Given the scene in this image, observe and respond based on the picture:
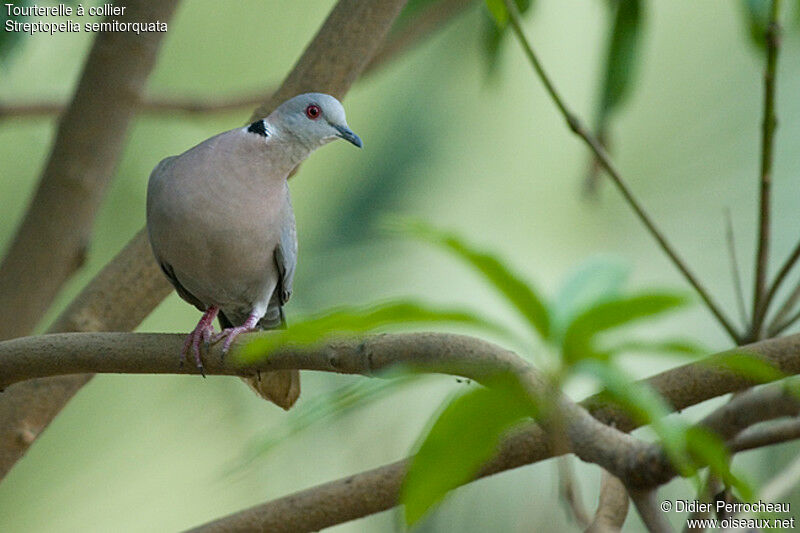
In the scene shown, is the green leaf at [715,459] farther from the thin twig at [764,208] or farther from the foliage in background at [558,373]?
the thin twig at [764,208]

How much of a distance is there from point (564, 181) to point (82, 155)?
437 centimetres

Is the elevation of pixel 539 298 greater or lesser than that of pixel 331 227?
lesser

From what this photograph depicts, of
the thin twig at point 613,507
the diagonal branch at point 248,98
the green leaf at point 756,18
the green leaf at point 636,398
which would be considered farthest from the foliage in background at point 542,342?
the diagonal branch at point 248,98

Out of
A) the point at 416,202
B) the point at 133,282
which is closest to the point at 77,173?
the point at 133,282

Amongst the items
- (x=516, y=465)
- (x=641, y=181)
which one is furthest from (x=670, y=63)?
(x=516, y=465)

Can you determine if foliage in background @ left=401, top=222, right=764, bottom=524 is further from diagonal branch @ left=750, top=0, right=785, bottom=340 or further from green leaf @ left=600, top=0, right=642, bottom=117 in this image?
green leaf @ left=600, top=0, right=642, bottom=117

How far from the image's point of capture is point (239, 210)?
1972 millimetres

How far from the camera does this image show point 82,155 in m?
2.45

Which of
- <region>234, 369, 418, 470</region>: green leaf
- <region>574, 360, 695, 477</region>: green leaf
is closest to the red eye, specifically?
<region>234, 369, 418, 470</region>: green leaf

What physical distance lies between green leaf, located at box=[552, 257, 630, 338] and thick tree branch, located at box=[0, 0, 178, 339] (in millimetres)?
2007

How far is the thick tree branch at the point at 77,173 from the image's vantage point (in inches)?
94.4

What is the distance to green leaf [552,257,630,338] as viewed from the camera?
0.63m

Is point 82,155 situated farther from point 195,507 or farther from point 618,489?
point 195,507

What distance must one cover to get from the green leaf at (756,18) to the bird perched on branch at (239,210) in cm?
92
